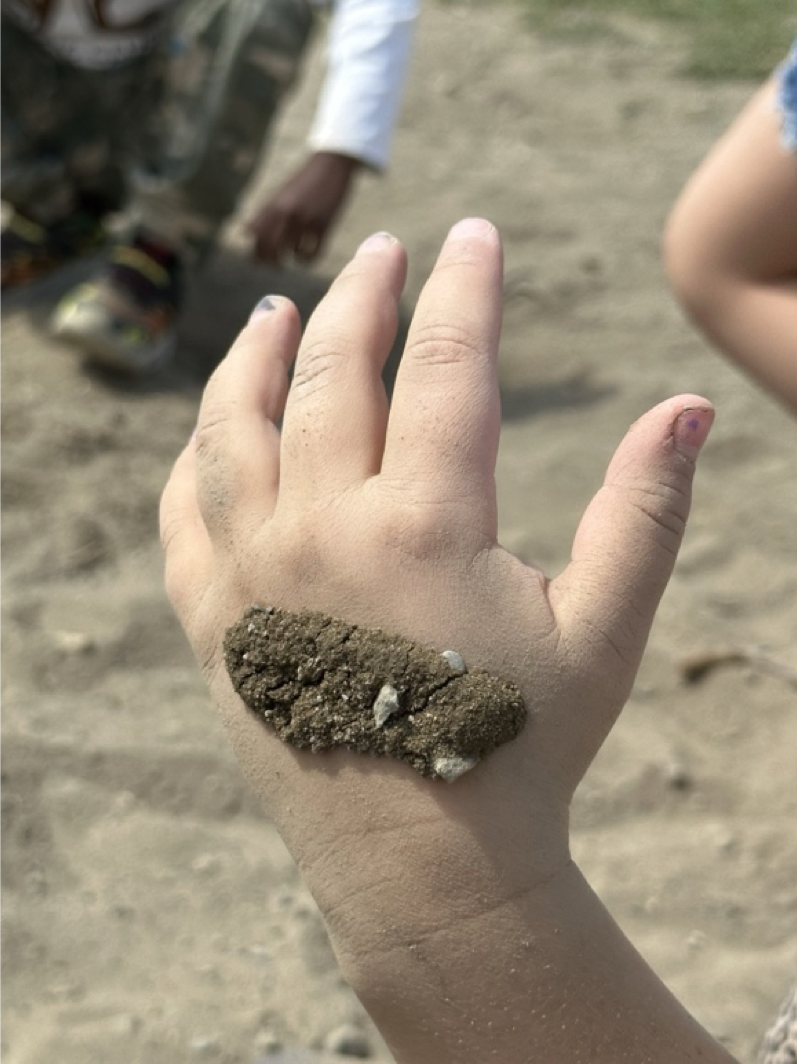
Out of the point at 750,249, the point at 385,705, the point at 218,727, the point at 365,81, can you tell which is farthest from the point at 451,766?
the point at 365,81

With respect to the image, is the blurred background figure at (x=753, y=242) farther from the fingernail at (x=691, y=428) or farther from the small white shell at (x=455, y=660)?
the small white shell at (x=455, y=660)

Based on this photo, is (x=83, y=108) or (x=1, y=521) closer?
(x=1, y=521)

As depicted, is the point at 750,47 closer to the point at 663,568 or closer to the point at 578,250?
the point at 578,250

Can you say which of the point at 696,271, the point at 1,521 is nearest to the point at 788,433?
the point at 696,271

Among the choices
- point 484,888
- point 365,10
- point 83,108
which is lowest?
point 83,108

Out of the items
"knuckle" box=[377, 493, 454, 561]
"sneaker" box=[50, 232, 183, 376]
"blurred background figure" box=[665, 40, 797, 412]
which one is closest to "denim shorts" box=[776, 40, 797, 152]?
"blurred background figure" box=[665, 40, 797, 412]

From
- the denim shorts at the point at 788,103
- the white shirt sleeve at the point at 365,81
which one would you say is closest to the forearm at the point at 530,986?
the denim shorts at the point at 788,103

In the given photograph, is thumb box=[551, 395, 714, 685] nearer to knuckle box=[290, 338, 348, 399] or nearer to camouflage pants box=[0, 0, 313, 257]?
knuckle box=[290, 338, 348, 399]
